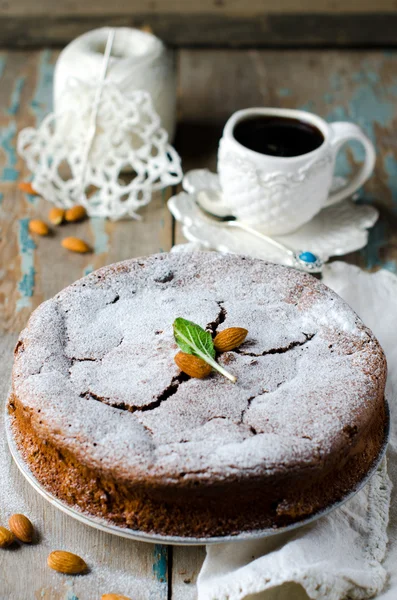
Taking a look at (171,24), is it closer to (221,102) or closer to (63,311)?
(221,102)

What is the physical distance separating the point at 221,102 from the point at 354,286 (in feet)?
4.09

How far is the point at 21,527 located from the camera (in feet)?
4.39

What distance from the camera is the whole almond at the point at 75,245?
6.97 feet

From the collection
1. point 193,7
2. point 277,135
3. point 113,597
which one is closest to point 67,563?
point 113,597

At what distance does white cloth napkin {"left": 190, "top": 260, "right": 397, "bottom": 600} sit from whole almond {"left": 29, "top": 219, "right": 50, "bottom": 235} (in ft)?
3.93

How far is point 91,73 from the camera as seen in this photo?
2291mm

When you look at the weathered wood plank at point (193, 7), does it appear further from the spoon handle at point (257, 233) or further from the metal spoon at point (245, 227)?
the spoon handle at point (257, 233)

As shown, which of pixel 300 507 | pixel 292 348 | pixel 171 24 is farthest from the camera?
pixel 171 24

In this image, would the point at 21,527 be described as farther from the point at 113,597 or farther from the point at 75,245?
the point at 75,245

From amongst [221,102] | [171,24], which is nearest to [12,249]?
[221,102]

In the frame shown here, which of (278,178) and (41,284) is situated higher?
(278,178)

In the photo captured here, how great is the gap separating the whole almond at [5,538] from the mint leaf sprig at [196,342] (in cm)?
46

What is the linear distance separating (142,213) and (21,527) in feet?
3.85

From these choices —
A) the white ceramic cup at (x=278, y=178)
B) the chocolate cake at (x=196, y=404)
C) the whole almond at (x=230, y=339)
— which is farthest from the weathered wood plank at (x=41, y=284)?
the whole almond at (x=230, y=339)
